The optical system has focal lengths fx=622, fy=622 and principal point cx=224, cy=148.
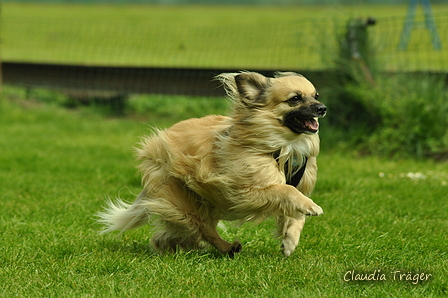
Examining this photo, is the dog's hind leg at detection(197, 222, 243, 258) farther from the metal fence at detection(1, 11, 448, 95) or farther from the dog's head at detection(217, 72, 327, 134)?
the metal fence at detection(1, 11, 448, 95)

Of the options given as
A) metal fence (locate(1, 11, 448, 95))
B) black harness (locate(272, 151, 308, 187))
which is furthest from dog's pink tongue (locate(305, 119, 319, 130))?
metal fence (locate(1, 11, 448, 95))

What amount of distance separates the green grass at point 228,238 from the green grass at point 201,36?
2422 millimetres

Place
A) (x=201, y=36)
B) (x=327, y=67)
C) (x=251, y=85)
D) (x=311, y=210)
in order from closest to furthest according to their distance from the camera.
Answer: (x=311, y=210) → (x=251, y=85) → (x=327, y=67) → (x=201, y=36)

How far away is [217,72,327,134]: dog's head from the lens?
387 centimetres

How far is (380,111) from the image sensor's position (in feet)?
27.8

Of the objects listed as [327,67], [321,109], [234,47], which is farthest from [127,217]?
[234,47]

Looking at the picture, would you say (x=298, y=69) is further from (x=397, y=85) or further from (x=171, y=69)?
(x=171, y=69)

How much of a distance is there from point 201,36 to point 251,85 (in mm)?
18246

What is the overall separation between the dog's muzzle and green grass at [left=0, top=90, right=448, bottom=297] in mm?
835

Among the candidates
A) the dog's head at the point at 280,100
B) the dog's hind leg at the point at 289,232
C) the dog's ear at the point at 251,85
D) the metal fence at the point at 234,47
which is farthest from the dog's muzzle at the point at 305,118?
the metal fence at the point at 234,47

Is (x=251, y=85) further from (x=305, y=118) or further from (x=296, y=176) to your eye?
(x=296, y=176)

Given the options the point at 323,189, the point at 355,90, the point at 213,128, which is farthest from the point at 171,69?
the point at 213,128

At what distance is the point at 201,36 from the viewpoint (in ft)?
71.9

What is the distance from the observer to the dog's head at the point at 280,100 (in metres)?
3.87
